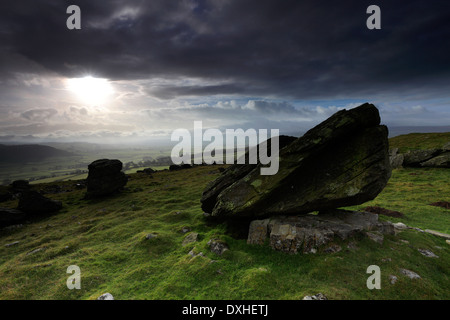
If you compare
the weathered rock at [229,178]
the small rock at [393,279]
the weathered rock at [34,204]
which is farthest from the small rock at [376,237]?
the weathered rock at [34,204]

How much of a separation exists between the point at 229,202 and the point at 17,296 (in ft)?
50.8

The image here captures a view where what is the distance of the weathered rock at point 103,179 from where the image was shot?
155ft

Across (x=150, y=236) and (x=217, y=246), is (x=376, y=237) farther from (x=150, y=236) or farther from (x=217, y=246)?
(x=150, y=236)

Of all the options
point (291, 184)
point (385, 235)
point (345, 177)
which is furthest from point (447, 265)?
point (291, 184)

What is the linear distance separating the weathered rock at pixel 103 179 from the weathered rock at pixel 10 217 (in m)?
14.6

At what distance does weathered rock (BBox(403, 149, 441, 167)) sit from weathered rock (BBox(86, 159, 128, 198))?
75088mm

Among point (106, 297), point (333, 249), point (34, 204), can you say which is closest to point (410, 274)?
point (333, 249)

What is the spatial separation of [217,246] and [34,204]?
3980 cm

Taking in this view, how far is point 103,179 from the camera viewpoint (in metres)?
48.2

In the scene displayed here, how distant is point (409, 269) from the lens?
39.1 feet

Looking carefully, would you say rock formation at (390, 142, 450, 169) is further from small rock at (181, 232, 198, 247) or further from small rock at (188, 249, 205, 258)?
small rock at (188, 249, 205, 258)

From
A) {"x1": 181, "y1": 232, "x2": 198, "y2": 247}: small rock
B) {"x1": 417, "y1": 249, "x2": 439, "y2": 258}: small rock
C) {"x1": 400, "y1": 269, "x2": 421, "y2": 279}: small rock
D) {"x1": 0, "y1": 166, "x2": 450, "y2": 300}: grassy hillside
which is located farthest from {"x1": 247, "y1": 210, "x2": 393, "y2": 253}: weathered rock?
{"x1": 181, "y1": 232, "x2": 198, "y2": 247}: small rock

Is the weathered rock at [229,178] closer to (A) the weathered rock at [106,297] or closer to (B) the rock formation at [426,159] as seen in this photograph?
(A) the weathered rock at [106,297]

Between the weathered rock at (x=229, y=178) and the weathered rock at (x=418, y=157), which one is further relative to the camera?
the weathered rock at (x=418, y=157)
